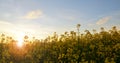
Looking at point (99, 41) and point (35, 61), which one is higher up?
point (99, 41)

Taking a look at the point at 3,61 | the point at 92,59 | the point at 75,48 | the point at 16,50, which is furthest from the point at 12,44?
the point at 92,59

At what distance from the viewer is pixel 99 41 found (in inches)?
525

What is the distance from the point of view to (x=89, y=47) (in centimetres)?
1286

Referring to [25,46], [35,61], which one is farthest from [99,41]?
[25,46]

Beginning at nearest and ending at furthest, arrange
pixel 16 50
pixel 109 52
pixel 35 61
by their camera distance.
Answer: pixel 109 52 → pixel 35 61 → pixel 16 50

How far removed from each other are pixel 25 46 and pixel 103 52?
448cm

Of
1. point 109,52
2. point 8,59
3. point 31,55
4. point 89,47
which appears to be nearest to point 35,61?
point 31,55

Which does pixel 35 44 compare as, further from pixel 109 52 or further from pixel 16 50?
pixel 109 52

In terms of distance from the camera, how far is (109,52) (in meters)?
12.2

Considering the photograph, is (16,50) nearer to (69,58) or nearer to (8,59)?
(8,59)

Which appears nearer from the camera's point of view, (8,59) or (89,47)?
(89,47)

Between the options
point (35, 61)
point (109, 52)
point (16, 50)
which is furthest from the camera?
point (16, 50)

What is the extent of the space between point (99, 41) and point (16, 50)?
13.7ft

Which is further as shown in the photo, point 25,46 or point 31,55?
point 25,46
